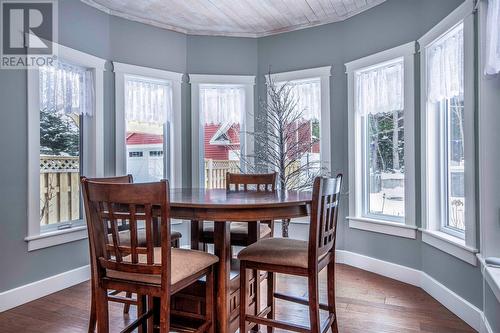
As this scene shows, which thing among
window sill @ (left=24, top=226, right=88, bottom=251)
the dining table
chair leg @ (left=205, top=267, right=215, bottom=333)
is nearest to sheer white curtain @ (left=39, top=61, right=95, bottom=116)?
window sill @ (left=24, top=226, right=88, bottom=251)

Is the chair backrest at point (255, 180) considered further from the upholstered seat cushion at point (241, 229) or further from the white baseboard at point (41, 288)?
the white baseboard at point (41, 288)

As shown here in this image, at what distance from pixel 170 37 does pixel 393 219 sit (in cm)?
333

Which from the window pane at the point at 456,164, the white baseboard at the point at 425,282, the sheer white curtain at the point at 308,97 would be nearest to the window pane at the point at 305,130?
the sheer white curtain at the point at 308,97

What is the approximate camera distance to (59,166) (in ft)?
11.1

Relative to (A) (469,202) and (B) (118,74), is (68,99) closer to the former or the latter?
(B) (118,74)

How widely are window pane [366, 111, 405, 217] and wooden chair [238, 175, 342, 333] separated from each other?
68.3 inches

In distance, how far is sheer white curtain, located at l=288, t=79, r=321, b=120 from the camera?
4.25 metres

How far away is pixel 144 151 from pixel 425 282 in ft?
10.7

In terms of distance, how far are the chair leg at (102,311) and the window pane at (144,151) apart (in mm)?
2473

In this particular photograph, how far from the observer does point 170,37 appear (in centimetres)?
432

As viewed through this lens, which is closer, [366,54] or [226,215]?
[226,215]

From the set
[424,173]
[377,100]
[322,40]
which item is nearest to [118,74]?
[322,40]

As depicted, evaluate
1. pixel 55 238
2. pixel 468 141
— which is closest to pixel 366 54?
pixel 468 141

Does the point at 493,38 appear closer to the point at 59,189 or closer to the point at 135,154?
the point at 135,154
